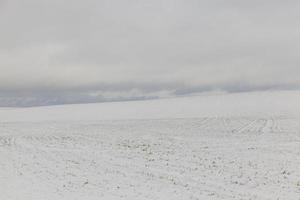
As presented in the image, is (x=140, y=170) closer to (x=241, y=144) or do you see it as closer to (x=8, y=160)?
(x=8, y=160)

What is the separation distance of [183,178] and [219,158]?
6.14 meters

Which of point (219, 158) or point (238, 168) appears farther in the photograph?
point (219, 158)

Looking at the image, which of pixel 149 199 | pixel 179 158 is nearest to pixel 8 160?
pixel 179 158

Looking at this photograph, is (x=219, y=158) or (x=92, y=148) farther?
(x=92, y=148)

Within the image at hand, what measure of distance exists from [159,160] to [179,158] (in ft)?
4.69

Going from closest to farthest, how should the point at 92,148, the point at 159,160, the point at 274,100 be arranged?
the point at 159,160, the point at 92,148, the point at 274,100

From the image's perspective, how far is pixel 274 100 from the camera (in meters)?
91.2

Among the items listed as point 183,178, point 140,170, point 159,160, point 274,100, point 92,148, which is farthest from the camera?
point 274,100

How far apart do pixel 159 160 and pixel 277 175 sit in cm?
752

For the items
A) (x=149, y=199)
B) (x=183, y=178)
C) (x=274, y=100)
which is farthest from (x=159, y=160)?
(x=274, y=100)

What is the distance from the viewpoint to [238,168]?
863 inches

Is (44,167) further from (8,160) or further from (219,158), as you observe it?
(219,158)

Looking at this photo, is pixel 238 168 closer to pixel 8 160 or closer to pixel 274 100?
pixel 8 160

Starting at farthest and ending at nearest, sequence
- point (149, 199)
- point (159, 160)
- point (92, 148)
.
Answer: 1. point (92, 148)
2. point (159, 160)
3. point (149, 199)
